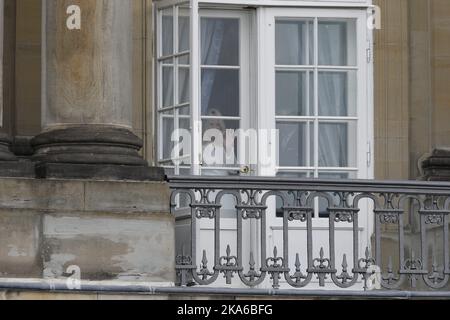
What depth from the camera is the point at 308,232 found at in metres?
15.2

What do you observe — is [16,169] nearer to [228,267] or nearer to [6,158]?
[6,158]

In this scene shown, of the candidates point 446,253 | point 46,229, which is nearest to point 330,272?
point 446,253

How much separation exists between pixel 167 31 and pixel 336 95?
1618 mm

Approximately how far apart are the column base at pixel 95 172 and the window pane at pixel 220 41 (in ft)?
6.79

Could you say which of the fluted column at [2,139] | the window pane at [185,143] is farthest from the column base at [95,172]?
the window pane at [185,143]

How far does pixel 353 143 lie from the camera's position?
16.6 metres

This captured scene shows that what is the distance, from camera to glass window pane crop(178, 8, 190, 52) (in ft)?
53.9

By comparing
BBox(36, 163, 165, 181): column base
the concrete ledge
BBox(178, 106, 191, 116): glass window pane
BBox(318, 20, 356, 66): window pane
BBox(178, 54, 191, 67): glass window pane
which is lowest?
the concrete ledge

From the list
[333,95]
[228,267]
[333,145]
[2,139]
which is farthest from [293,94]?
[2,139]

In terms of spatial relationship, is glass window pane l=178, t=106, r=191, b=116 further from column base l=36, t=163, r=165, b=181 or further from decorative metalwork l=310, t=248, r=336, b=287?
decorative metalwork l=310, t=248, r=336, b=287

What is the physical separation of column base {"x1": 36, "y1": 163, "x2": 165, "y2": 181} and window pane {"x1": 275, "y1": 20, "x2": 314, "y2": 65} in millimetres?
2329

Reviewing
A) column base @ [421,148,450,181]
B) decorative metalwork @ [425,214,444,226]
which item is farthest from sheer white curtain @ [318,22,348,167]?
decorative metalwork @ [425,214,444,226]

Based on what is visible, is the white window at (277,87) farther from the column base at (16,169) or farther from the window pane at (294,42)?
the column base at (16,169)

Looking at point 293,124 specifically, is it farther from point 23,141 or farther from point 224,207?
point 23,141
